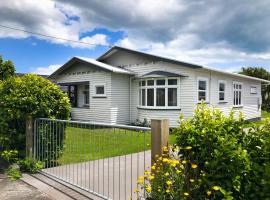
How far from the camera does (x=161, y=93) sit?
13344 mm

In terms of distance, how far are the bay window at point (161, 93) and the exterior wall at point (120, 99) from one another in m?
1.32

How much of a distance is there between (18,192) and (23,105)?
2.05 meters

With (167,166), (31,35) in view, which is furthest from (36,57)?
(167,166)

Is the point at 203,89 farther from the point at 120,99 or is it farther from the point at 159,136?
the point at 159,136

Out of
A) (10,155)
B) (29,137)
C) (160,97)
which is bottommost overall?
(10,155)

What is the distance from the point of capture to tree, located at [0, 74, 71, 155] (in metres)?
5.48

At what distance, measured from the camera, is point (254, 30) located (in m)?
14.4

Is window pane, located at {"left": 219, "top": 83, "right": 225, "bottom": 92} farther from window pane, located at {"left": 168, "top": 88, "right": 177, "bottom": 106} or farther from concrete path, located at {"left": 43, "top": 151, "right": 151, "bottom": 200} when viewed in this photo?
concrete path, located at {"left": 43, "top": 151, "right": 151, "bottom": 200}

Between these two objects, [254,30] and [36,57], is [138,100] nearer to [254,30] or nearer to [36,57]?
[254,30]

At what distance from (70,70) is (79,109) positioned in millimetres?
3144

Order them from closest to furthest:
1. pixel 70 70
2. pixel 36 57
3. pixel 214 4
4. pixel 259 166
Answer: pixel 259 166
pixel 214 4
pixel 70 70
pixel 36 57

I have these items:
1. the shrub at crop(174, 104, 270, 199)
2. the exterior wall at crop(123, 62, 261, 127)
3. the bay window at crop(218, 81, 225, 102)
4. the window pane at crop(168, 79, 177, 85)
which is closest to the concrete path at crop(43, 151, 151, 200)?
the shrub at crop(174, 104, 270, 199)

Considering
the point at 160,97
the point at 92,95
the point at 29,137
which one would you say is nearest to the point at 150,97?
the point at 160,97

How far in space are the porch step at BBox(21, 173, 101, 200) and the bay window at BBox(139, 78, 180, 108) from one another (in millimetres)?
9078
